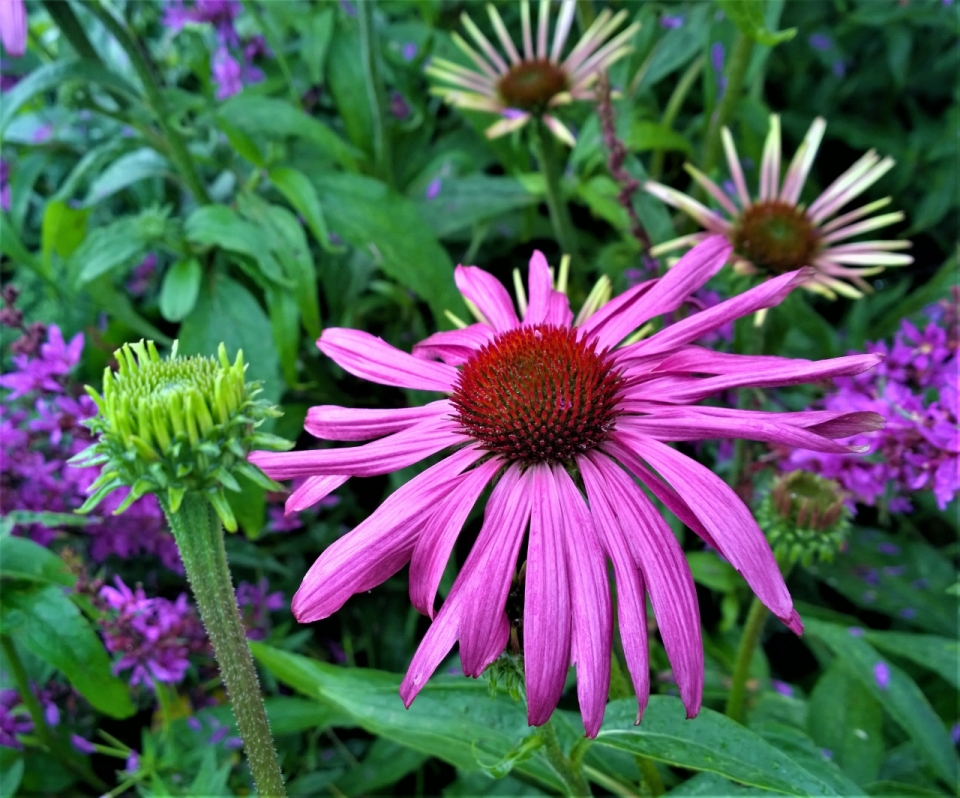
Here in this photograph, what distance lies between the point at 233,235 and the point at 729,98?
29.0 inches

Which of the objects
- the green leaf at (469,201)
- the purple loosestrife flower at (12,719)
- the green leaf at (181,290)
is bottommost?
the purple loosestrife flower at (12,719)

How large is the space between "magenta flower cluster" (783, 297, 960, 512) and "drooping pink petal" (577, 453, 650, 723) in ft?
1.06

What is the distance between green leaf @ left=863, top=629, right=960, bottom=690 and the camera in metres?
0.92

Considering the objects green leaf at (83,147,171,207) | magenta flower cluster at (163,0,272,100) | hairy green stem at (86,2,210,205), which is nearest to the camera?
hairy green stem at (86,2,210,205)

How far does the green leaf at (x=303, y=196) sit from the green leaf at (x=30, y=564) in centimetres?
47

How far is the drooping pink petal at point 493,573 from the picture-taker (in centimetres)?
50

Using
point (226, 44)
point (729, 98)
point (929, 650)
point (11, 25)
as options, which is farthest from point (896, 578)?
point (226, 44)

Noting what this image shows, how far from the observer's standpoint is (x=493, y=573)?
53 centimetres

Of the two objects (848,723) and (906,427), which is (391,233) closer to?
(906,427)

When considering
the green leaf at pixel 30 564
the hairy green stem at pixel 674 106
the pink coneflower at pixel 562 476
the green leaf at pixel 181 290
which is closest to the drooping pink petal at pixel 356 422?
the pink coneflower at pixel 562 476

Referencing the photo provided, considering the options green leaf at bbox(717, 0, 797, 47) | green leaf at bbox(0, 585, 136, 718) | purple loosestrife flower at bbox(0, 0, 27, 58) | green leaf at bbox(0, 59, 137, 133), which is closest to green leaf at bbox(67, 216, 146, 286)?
green leaf at bbox(0, 59, 137, 133)

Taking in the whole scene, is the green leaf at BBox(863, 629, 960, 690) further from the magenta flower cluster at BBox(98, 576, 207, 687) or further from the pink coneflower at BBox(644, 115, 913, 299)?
the magenta flower cluster at BBox(98, 576, 207, 687)

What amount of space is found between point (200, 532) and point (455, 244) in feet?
3.53

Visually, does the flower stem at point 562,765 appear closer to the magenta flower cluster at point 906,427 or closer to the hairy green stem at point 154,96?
the magenta flower cluster at point 906,427
